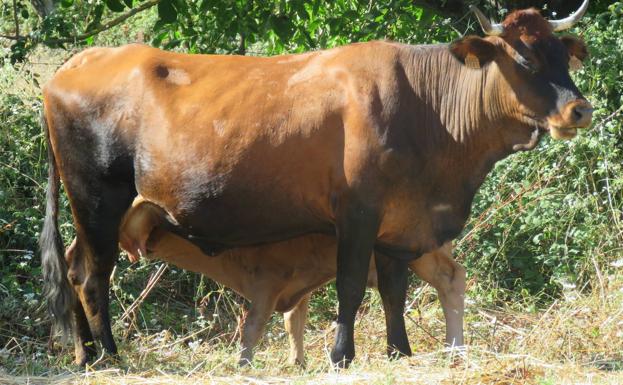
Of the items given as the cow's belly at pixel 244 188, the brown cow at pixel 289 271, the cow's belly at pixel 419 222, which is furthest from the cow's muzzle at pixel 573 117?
the brown cow at pixel 289 271

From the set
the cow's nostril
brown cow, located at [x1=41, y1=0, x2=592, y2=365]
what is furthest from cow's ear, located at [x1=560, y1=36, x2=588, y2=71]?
the cow's nostril

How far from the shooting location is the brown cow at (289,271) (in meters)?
7.36

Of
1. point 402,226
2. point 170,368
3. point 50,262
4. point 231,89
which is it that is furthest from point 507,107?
point 50,262

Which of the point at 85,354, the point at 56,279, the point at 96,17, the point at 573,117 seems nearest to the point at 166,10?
the point at 96,17

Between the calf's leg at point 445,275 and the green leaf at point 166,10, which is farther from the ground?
the green leaf at point 166,10

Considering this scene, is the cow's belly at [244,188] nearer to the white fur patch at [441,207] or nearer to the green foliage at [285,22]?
the white fur patch at [441,207]

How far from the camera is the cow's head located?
645cm

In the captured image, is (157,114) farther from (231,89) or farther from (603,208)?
(603,208)

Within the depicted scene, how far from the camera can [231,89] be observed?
702cm

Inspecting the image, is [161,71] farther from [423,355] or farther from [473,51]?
[423,355]

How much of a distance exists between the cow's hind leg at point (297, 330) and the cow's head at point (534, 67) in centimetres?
201

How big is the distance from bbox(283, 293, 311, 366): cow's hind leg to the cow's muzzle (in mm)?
2138

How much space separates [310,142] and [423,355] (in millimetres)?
1425

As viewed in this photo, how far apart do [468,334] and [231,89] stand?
2.60 m
